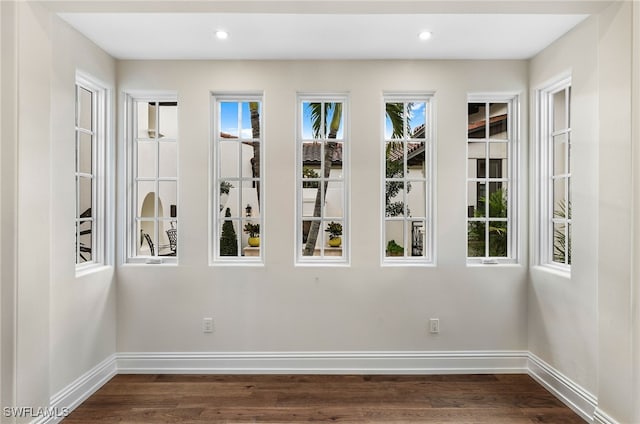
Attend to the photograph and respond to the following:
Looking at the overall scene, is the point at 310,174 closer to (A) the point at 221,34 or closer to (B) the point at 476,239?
(A) the point at 221,34

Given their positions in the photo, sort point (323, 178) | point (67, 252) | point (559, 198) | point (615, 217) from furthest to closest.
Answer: point (323, 178)
point (559, 198)
point (67, 252)
point (615, 217)

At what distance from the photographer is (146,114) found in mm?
3320

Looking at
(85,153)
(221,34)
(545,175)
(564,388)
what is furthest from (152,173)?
(564,388)

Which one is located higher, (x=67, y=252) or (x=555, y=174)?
(x=555, y=174)

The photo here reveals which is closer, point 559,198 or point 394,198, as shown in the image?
point 559,198

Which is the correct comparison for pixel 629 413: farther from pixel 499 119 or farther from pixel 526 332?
pixel 499 119

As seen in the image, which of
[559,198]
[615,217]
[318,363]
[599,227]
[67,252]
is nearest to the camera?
[615,217]

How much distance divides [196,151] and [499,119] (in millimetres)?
2615

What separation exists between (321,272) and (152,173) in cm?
169

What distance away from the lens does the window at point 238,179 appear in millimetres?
3303

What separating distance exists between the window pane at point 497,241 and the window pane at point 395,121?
3.70ft

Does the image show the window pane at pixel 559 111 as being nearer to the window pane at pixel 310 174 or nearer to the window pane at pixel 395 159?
the window pane at pixel 395 159

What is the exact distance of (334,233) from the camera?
3.32 meters

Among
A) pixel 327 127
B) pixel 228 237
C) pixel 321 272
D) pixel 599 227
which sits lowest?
pixel 321 272
